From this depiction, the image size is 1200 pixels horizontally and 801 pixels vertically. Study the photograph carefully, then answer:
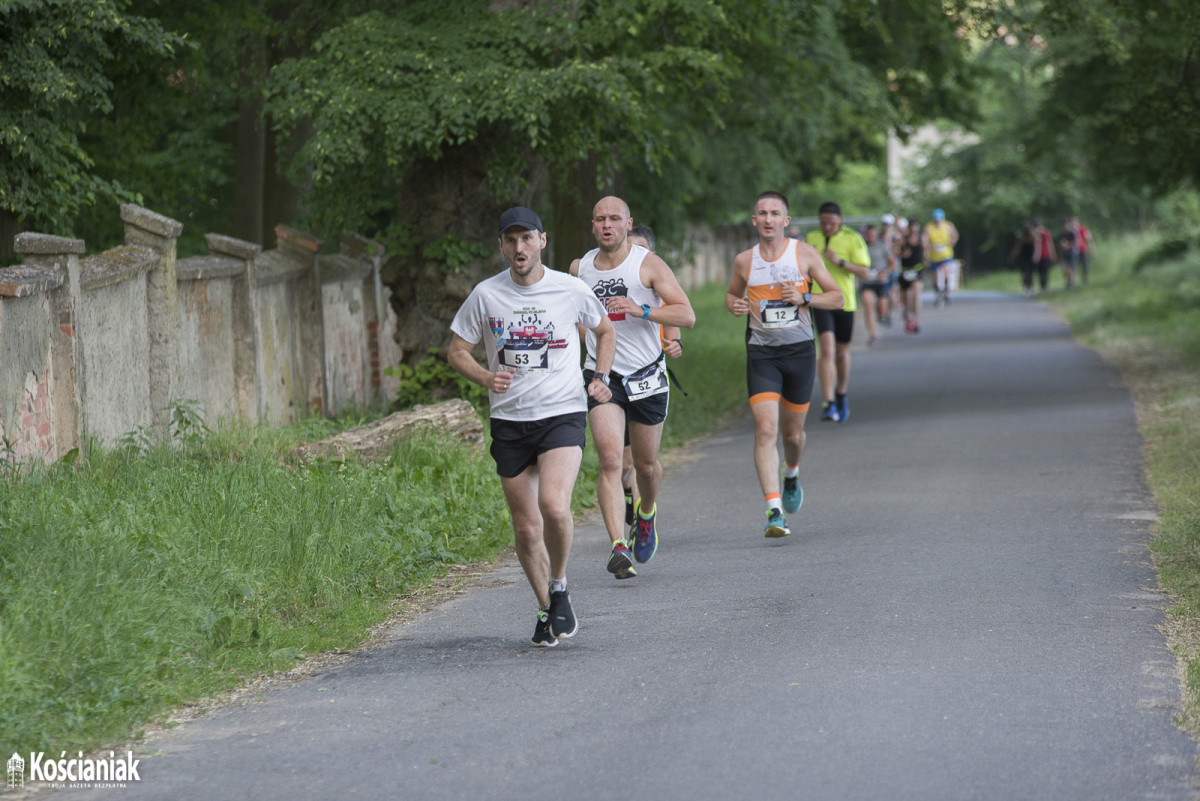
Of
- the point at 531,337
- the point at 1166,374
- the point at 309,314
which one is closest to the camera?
the point at 531,337

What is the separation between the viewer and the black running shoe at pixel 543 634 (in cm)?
693

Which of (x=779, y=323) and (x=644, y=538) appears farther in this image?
(x=779, y=323)

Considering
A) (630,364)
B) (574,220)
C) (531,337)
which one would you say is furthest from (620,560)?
(574,220)

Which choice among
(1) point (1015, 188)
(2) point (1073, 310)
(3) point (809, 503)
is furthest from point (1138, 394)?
(1) point (1015, 188)

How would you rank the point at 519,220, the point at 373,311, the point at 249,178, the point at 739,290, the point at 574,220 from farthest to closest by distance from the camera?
the point at 249,178 → the point at 574,220 → the point at 373,311 → the point at 739,290 → the point at 519,220

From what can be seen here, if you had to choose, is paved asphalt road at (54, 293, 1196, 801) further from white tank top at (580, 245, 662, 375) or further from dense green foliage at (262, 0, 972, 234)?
dense green foliage at (262, 0, 972, 234)

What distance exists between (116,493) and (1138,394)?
463 inches

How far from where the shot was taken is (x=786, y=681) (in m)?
6.09

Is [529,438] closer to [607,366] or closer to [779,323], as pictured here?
[607,366]

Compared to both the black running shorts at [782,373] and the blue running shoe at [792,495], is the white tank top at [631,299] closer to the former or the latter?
the black running shorts at [782,373]

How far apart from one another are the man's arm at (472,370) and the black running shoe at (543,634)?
1023 millimetres

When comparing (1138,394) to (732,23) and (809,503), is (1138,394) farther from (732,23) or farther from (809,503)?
(809,503)

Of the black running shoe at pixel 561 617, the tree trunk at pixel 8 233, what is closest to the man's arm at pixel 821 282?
the black running shoe at pixel 561 617

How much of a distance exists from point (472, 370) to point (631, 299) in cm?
178
